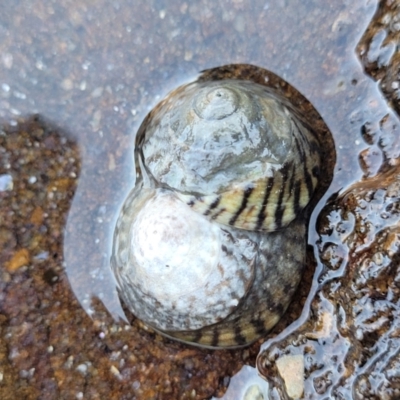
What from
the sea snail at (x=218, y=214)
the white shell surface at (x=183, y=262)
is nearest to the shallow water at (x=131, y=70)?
the sea snail at (x=218, y=214)

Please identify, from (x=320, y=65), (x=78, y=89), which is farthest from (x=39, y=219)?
(x=320, y=65)

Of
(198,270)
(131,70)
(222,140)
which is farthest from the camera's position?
(131,70)

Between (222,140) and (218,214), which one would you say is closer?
(222,140)

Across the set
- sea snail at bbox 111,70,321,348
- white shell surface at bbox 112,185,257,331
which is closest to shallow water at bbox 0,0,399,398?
sea snail at bbox 111,70,321,348

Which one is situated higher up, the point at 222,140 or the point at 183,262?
the point at 222,140

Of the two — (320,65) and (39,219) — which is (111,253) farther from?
(320,65)

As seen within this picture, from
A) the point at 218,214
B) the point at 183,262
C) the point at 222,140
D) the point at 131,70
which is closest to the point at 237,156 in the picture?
the point at 222,140

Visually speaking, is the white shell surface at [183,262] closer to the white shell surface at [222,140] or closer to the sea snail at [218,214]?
the sea snail at [218,214]

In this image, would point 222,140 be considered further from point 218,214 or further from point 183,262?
point 183,262
